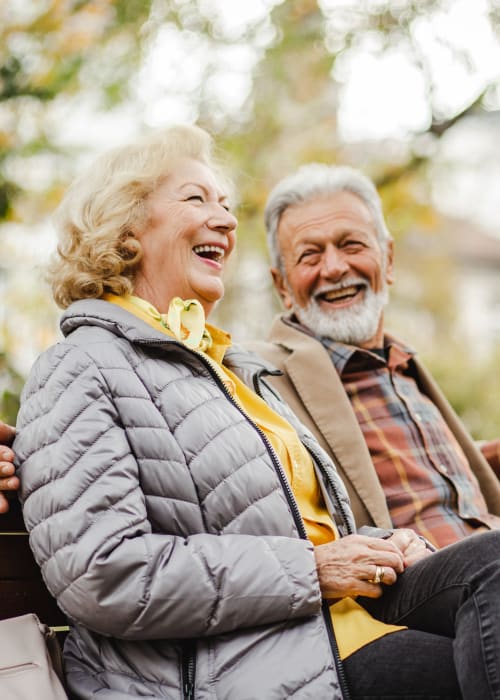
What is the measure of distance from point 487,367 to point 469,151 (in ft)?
15.4

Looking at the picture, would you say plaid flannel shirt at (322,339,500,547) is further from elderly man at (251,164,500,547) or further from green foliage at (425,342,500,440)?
green foliage at (425,342,500,440)

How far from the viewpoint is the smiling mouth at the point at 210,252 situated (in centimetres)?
226

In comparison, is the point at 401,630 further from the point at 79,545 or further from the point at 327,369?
the point at 327,369

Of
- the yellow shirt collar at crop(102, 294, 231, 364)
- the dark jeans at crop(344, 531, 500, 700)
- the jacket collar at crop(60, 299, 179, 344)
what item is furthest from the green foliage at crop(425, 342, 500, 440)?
the jacket collar at crop(60, 299, 179, 344)

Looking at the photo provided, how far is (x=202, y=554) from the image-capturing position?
1.56 metres

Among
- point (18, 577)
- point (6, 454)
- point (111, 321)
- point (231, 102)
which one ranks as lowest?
point (18, 577)

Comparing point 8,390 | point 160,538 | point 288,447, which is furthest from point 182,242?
point 8,390

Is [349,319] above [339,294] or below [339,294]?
below

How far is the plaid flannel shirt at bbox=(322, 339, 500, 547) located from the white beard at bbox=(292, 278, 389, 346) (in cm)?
5

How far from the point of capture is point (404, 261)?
15883 millimetres

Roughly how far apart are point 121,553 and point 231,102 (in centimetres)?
572

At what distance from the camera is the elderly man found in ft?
8.50

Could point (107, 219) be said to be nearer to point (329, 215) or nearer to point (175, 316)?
point (175, 316)

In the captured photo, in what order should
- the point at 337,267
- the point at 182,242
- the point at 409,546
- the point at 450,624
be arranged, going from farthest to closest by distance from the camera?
the point at 337,267
the point at 182,242
the point at 409,546
the point at 450,624
